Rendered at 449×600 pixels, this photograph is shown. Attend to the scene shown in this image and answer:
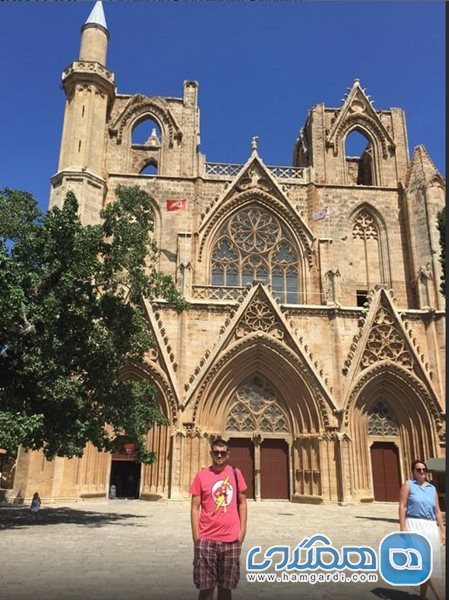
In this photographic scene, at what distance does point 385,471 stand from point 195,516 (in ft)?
62.2

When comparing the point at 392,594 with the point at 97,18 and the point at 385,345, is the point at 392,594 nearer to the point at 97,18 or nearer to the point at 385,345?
the point at 385,345

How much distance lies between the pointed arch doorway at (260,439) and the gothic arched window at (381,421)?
139 inches

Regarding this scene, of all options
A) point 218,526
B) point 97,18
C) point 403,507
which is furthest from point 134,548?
point 97,18

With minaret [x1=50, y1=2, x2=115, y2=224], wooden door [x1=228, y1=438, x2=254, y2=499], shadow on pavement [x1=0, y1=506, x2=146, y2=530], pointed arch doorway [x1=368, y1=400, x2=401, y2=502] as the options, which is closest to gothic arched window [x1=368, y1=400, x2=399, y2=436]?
pointed arch doorway [x1=368, y1=400, x2=401, y2=502]

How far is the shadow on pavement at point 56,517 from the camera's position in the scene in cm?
1209

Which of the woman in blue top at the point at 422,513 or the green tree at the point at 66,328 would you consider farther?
the green tree at the point at 66,328

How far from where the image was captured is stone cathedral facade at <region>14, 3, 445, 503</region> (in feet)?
65.4

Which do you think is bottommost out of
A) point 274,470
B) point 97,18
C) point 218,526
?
point 218,526

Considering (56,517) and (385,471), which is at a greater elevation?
(385,471)

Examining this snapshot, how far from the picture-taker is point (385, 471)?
21.2m

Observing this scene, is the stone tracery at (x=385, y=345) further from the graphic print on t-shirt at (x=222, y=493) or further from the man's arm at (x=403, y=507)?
the graphic print on t-shirt at (x=222, y=493)

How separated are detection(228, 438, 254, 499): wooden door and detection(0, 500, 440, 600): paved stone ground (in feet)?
13.2

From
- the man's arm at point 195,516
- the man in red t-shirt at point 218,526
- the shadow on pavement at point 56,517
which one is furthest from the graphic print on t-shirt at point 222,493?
the shadow on pavement at point 56,517

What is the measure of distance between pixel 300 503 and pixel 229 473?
16690 millimetres
